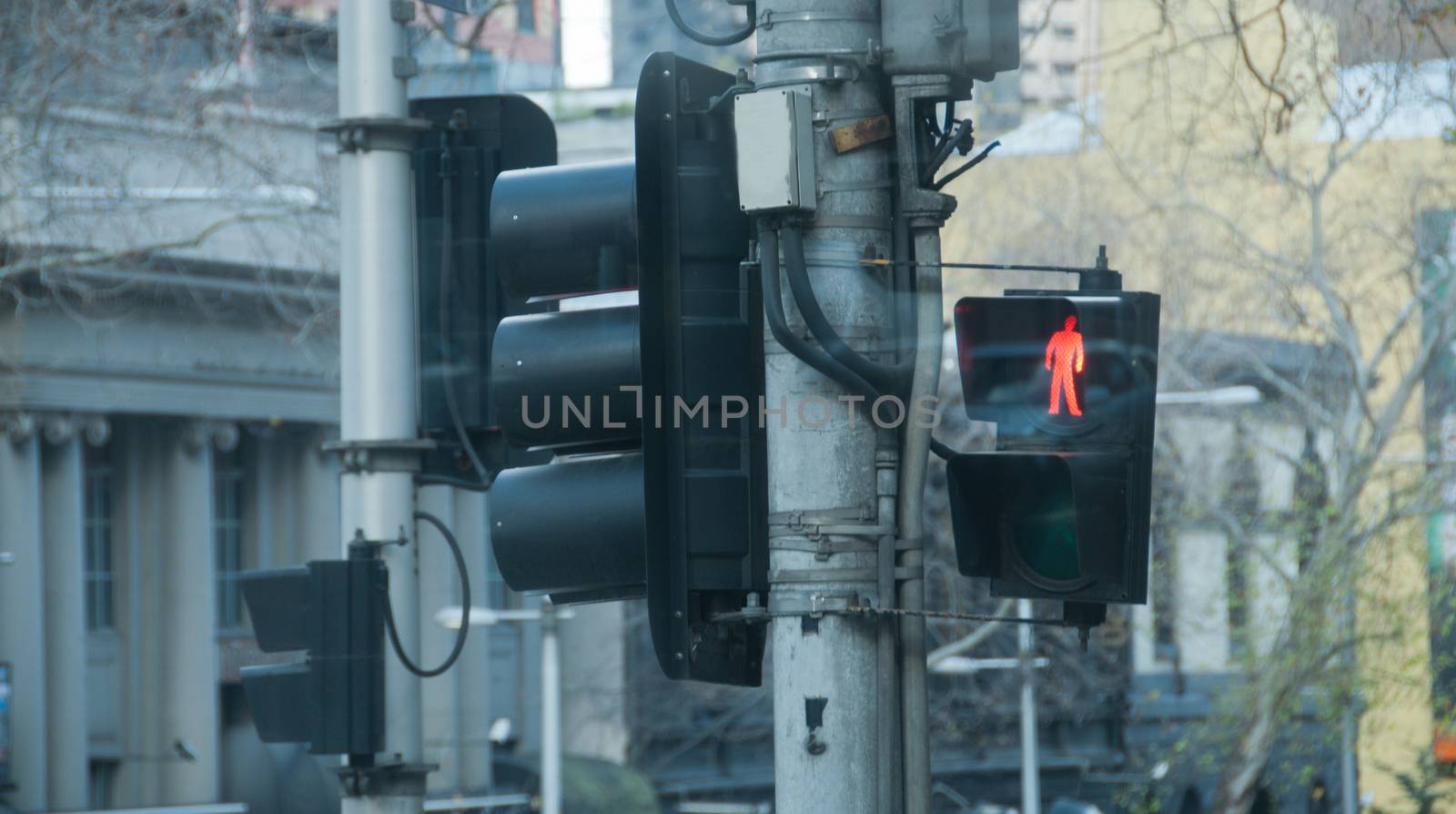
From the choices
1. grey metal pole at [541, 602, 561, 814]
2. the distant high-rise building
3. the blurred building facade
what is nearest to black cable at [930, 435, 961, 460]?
the distant high-rise building

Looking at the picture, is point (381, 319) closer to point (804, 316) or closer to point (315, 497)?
point (804, 316)

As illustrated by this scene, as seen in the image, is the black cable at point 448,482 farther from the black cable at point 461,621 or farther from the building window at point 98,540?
the building window at point 98,540

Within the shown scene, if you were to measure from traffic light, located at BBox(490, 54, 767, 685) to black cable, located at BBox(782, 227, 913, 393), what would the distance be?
0.15 m

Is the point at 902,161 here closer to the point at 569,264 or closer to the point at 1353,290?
the point at 569,264

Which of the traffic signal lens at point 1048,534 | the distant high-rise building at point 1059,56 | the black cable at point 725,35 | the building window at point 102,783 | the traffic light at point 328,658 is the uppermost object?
the distant high-rise building at point 1059,56

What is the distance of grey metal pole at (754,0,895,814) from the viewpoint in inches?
167

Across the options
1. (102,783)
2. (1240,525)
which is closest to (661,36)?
(102,783)

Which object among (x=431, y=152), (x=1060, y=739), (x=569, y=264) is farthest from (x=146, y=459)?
(x=569, y=264)

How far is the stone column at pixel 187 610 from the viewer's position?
33.6m

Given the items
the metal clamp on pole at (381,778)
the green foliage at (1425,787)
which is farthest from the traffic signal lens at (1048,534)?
the green foliage at (1425,787)

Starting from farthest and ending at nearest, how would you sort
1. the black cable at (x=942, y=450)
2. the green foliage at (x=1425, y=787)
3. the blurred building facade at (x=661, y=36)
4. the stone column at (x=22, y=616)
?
the stone column at (x=22, y=616) < the blurred building facade at (x=661, y=36) < the green foliage at (x=1425, y=787) < the black cable at (x=942, y=450)

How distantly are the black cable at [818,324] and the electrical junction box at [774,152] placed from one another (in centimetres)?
9

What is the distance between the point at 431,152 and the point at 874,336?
3007mm

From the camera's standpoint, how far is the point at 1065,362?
441 cm
